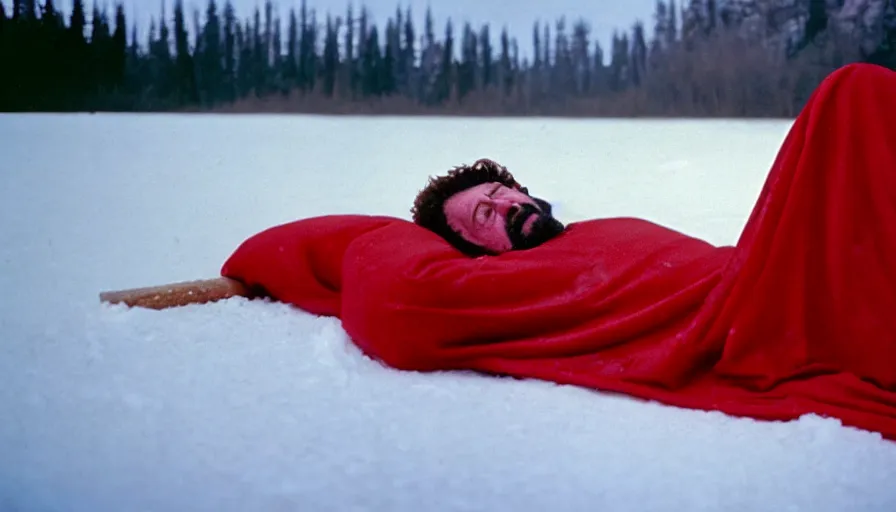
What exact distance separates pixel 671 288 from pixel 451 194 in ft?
1.58

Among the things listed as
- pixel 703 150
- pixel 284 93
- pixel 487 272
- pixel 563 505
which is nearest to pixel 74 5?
pixel 284 93

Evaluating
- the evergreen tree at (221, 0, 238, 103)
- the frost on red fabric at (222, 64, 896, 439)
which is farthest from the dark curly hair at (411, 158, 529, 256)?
the evergreen tree at (221, 0, 238, 103)

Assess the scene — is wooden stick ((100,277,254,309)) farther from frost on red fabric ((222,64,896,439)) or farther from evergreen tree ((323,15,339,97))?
evergreen tree ((323,15,339,97))

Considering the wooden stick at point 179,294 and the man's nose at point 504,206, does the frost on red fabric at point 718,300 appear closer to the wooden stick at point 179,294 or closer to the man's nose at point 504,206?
the man's nose at point 504,206

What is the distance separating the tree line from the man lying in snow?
1222mm

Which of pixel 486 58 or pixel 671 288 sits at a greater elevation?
pixel 486 58

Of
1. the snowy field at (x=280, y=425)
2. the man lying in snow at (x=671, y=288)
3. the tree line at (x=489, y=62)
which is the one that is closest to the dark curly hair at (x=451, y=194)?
the man lying in snow at (x=671, y=288)

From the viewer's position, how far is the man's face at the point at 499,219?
56.6 inches

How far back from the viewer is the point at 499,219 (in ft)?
4.76

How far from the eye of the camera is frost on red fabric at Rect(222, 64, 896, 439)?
3.33ft

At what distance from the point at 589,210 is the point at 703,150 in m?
0.53

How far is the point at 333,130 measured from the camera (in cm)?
277

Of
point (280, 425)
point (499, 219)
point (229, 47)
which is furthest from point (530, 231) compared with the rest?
point (229, 47)

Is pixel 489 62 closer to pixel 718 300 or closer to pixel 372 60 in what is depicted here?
pixel 372 60
